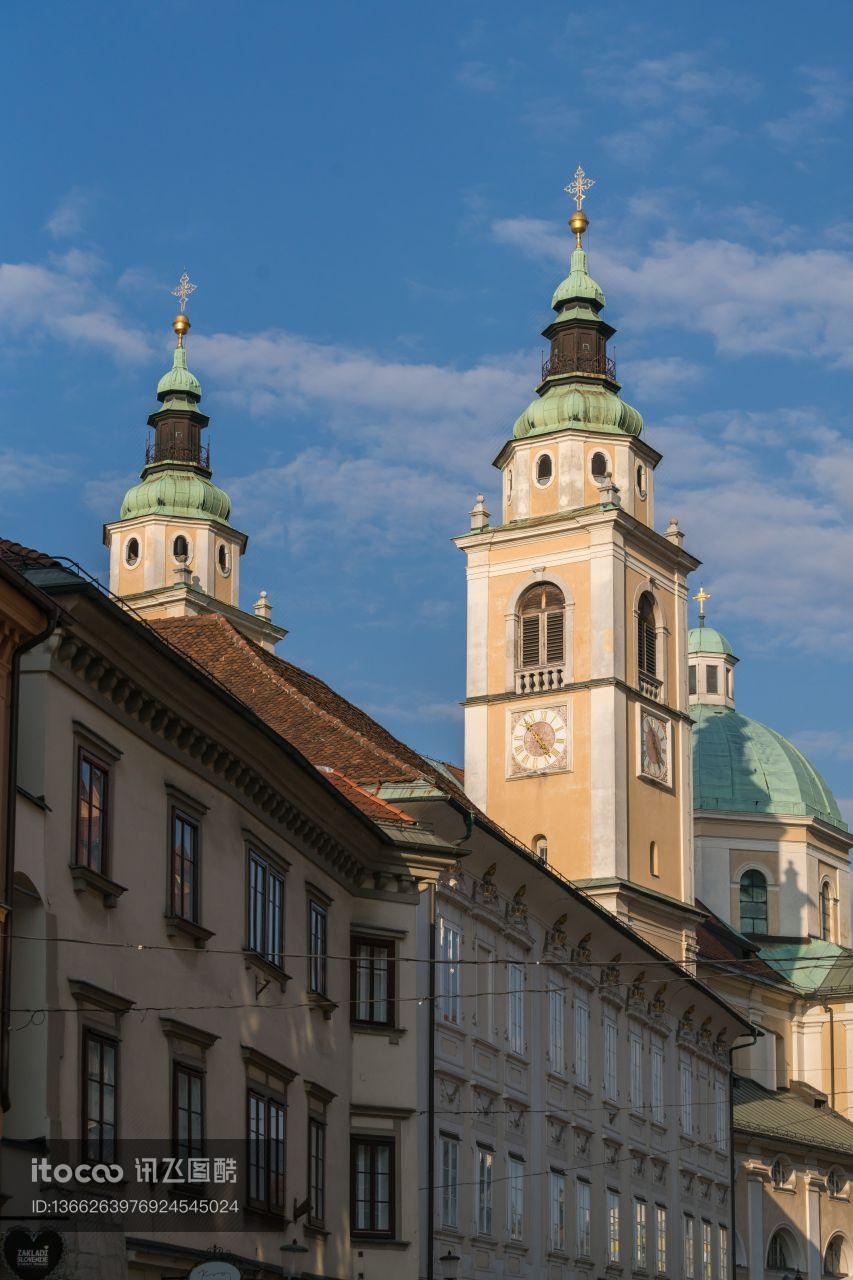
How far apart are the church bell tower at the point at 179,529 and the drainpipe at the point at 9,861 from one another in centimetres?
6916

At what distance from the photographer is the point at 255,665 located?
138 ft

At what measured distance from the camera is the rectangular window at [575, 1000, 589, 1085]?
47.2 meters

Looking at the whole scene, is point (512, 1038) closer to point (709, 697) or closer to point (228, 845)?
point (228, 845)

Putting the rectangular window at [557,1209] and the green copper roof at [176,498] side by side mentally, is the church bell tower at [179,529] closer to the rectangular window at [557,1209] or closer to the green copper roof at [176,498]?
the green copper roof at [176,498]

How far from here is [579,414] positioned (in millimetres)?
82188

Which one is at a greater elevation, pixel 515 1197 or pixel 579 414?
pixel 579 414

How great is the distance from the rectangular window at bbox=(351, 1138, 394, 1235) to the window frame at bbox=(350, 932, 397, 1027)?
5.53ft

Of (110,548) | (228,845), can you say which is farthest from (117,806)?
(110,548)

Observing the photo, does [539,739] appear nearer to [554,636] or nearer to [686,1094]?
[554,636]

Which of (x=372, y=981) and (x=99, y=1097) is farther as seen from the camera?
(x=372, y=981)

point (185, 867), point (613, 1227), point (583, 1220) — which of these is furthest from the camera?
point (613, 1227)

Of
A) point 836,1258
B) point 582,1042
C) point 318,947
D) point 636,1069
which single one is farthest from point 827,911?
point 318,947

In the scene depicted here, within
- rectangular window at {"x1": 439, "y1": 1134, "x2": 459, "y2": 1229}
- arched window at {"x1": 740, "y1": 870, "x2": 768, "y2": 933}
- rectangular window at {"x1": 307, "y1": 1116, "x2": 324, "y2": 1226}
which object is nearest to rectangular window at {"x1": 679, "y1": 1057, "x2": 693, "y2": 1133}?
rectangular window at {"x1": 439, "y1": 1134, "x2": 459, "y2": 1229}

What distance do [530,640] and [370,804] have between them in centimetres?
4201
